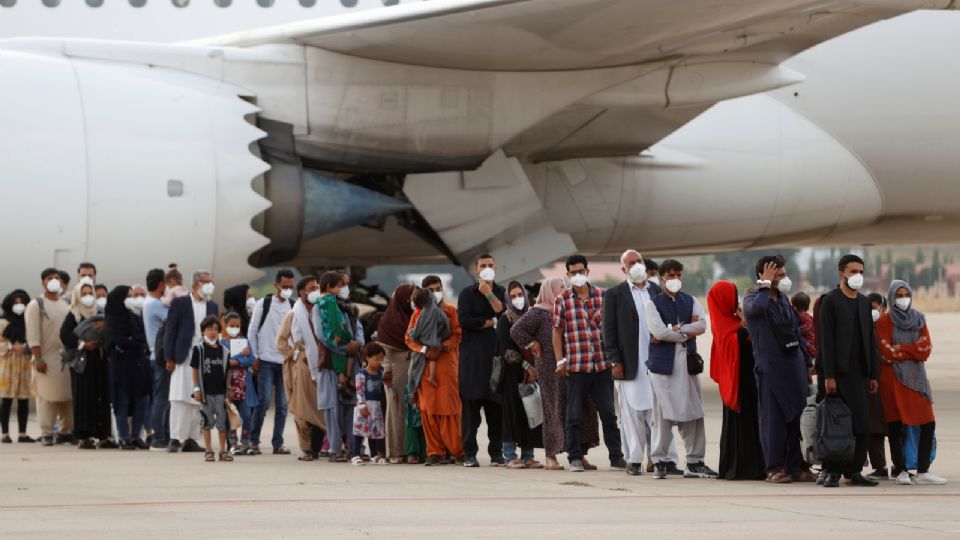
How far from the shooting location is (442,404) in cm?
1266

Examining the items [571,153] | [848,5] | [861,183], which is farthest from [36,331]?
[861,183]

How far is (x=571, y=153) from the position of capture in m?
18.3

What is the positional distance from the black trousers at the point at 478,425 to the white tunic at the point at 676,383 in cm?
151

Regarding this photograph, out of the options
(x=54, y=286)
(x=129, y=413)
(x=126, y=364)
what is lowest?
(x=129, y=413)

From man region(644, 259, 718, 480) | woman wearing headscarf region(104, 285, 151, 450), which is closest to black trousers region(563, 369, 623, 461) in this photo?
man region(644, 259, 718, 480)

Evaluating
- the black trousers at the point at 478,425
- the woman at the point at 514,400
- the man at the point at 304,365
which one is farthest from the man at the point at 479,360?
the man at the point at 304,365

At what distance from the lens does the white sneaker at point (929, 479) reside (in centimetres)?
1104

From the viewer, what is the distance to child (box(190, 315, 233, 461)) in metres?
12.9

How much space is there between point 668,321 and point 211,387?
3488mm


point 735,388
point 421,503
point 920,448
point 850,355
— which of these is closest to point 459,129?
point 735,388

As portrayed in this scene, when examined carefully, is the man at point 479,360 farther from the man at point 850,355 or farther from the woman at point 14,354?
the woman at point 14,354

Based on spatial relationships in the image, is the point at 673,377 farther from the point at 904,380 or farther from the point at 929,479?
the point at 929,479

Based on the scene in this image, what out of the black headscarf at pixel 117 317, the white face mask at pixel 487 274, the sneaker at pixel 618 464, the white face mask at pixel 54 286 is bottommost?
the sneaker at pixel 618 464

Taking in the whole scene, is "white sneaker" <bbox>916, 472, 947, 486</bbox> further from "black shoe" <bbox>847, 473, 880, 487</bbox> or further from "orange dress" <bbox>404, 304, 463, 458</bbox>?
"orange dress" <bbox>404, 304, 463, 458</bbox>
